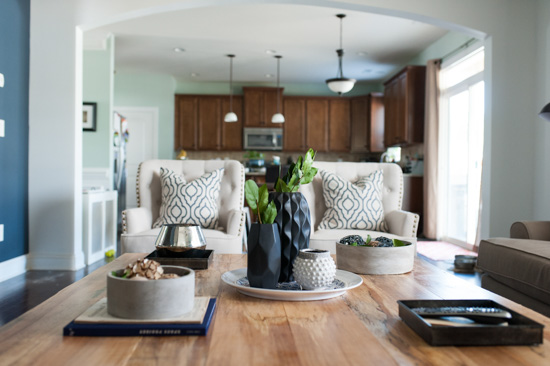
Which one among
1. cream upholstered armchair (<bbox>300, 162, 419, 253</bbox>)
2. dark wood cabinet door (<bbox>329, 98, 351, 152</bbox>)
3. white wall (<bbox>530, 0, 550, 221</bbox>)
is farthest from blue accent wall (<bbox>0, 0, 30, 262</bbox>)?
dark wood cabinet door (<bbox>329, 98, 351, 152</bbox>)

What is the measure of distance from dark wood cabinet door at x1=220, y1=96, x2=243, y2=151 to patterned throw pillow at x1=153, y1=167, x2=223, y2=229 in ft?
19.2

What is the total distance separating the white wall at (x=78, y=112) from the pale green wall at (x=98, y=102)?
136cm

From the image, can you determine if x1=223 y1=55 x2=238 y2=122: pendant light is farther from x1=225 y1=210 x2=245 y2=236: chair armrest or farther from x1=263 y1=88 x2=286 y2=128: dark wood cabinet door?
x1=225 y1=210 x2=245 y2=236: chair armrest

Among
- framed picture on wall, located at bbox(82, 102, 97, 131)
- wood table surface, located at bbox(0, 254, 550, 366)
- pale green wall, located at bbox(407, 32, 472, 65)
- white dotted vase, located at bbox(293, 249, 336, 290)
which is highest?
pale green wall, located at bbox(407, 32, 472, 65)

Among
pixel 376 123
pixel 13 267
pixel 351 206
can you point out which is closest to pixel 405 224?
pixel 351 206

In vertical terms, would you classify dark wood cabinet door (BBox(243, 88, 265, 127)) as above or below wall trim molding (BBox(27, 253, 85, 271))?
above

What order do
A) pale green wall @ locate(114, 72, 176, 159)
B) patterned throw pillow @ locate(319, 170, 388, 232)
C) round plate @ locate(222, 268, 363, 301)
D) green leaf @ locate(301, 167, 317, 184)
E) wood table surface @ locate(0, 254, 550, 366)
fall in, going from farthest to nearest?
1. pale green wall @ locate(114, 72, 176, 159)
2. patterned throw pillow @ locate(319, 170, 388, 232)
3. green leaf @ locate(301, 167, 317, 184)
4. round plate @ locate(222, 268, 363, 301)
5. wood table surface @ locate(0, 254, 550, 366)

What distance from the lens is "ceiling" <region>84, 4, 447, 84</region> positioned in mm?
5445

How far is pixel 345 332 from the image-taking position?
0.90 meters

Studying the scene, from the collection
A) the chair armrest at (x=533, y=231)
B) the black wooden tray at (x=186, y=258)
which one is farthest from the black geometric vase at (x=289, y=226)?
Result: the chair armrest at (x=533, y=231)

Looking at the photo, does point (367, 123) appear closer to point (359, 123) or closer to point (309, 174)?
point (359, 123)

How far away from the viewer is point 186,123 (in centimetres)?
895

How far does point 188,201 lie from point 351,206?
1.05 m

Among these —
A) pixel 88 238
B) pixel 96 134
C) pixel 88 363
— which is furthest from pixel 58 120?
pixel 88 363
